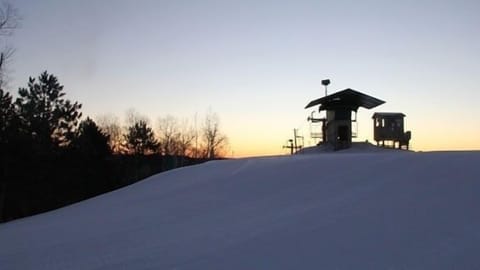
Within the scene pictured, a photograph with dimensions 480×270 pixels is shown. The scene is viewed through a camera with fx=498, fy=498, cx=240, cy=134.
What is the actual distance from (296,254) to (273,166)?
33.1ft

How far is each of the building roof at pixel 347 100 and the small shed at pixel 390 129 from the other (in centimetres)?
121

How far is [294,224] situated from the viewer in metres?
10.6

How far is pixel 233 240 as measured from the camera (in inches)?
395

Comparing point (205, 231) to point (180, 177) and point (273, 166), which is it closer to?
point (273, 166)

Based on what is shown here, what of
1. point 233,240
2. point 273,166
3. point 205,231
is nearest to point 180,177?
point 273,166

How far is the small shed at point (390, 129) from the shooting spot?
31.5m

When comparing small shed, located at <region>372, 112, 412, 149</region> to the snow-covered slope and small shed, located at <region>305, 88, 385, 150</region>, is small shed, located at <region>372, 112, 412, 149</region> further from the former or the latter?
the snow-covered slope

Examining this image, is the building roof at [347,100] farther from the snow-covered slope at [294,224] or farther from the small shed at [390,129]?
the snow-covered slope at [294,224]

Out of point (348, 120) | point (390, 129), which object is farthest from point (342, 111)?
point (390, 129)

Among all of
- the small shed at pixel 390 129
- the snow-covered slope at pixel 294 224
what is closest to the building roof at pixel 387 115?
the small shed at pixel 390 129

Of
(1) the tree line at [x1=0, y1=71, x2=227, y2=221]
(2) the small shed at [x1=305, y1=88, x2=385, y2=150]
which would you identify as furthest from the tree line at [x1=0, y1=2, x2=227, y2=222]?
(2) the small shed at [x1=305, y1=88, x2=385, y2=150]

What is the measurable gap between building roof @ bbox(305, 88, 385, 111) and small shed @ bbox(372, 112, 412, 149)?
1211 millimetres

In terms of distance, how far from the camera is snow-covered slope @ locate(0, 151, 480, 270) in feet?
27.5

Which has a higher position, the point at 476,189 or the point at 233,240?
the point at 476,189
